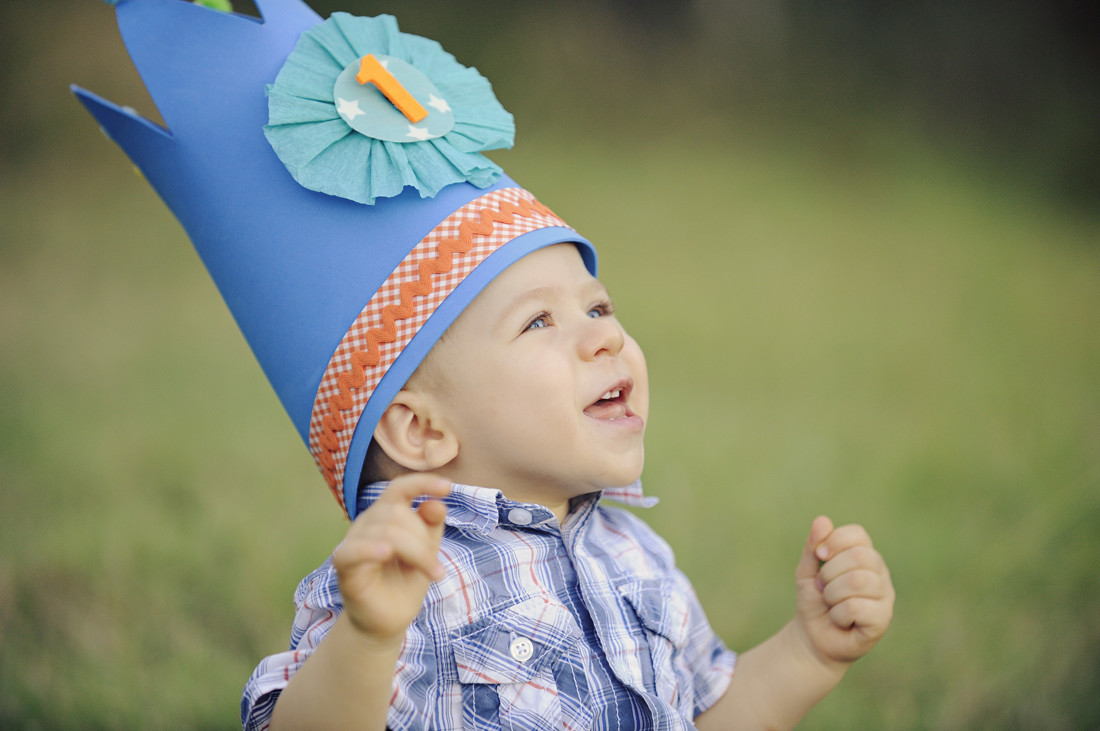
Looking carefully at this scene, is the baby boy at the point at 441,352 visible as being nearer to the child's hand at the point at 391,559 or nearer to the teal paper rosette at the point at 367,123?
the teal paper rosette at the point at 367,123

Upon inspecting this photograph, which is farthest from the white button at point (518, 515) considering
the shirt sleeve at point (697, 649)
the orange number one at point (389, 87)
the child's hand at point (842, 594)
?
the orange number one at point (389, 87)

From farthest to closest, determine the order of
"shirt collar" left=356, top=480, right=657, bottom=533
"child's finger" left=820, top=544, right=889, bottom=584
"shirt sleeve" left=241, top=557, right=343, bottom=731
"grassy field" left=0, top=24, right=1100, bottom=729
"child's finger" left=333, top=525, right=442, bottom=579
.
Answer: "grassy field" left=0, top=24, right=1100, bottom=729 → "child's finger" left=820, top=544, right=889, bottom=584 → "shirt collar" left=356, top=480, right=657, bottom=533 → "shirt sleeve" left=241, top=557, right=343, bottom=731 → "child's finger" left=333, top=525, right=442, bottom=579

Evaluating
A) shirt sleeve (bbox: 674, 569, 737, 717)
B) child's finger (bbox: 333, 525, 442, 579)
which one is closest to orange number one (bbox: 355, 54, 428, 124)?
child's finger (bbox: 333, 525, 442, 579)

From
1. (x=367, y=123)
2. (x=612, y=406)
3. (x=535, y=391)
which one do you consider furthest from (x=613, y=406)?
(x=367, y=123)

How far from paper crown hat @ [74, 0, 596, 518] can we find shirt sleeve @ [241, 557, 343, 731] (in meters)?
0.14

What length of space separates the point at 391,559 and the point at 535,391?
30 centimetres

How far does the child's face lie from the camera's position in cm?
101

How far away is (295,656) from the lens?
91 centimetres

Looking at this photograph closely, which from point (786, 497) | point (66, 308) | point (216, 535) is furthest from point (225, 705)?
point (66, 308)

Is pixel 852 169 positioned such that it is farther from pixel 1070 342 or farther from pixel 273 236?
pixel 273 236

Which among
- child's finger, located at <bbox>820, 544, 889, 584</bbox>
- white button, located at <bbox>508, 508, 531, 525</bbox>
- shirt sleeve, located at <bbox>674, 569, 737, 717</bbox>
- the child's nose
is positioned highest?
the child's nose

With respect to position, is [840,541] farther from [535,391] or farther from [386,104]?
[386,104]

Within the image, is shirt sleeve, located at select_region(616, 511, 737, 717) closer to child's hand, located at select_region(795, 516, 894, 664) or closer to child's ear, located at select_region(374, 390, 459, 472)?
child's hand, located at select_region(795, 516, 894, 664)

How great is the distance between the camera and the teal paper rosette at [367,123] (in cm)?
102
